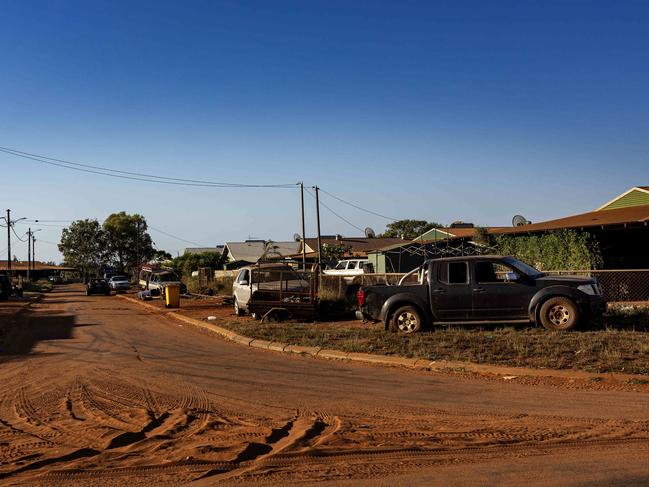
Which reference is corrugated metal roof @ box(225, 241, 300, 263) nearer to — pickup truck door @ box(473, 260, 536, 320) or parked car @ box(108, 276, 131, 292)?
parked car @ box(108, 276, 131, 292)

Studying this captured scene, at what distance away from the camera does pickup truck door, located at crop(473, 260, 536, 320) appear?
13.4 metres

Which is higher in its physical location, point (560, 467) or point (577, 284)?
point (577, 284)

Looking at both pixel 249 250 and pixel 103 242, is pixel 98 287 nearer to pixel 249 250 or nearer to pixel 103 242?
pixel 249 250

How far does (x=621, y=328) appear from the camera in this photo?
13.6 metres

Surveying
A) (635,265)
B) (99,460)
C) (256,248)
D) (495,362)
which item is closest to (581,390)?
(495,362)

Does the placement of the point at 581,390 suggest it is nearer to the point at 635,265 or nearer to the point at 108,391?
the point at 108,391

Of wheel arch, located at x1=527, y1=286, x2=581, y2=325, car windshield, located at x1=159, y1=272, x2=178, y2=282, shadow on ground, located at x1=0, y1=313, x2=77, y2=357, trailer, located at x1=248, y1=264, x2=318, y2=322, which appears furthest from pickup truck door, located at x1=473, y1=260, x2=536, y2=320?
car windshield, located at x1=159, y1=272, x2=178, y2=282

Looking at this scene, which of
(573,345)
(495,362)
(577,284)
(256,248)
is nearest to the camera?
(495,362)

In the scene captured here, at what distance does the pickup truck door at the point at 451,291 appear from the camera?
1383 cm

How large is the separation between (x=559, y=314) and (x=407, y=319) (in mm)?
3254

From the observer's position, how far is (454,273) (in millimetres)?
14031

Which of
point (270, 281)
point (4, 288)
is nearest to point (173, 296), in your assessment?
point (270, 281)

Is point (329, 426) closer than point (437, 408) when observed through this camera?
Yes

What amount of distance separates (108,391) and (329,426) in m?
3.95
